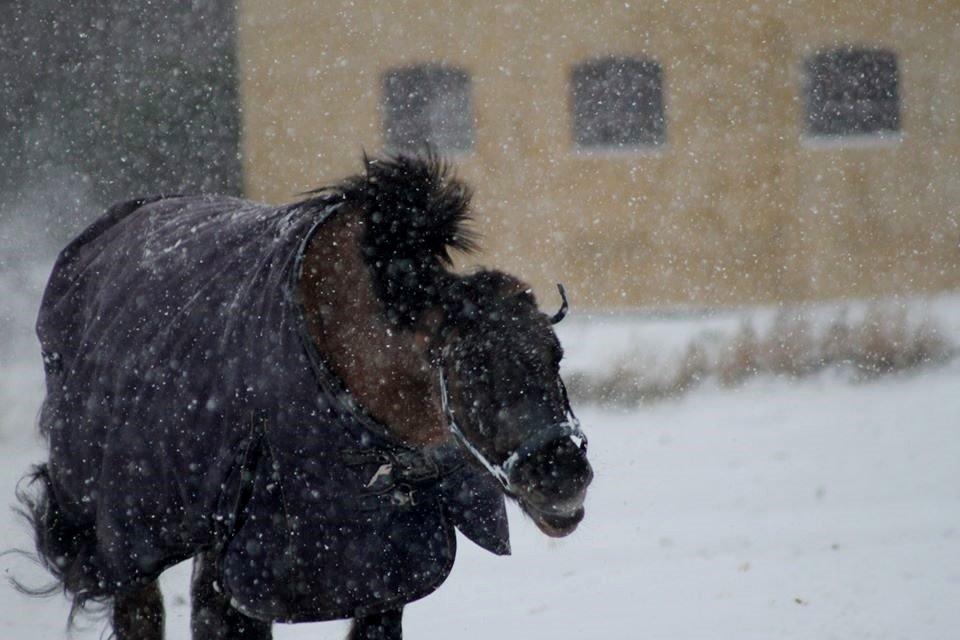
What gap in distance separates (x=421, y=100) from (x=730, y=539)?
766 cm

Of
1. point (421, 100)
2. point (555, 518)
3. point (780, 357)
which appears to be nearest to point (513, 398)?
point (555, 518)

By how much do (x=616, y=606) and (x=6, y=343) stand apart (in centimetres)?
720

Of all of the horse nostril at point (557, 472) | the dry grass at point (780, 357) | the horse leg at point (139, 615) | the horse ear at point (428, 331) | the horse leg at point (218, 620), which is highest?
the horse ear at point (428, 331)

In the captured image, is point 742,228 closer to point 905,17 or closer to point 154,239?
point 905,17

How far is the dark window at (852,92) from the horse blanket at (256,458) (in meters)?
10.4

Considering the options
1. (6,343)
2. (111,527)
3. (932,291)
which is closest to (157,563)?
(111,527)

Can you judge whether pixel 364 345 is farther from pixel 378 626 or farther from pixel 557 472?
pixel 378 626

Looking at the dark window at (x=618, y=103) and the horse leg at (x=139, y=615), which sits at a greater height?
the horse leg at (x=139, y=615)

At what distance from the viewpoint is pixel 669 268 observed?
Answer: 40.6 ft

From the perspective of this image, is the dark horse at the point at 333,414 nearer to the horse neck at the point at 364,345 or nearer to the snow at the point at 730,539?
the horse neck at the point at 364,345

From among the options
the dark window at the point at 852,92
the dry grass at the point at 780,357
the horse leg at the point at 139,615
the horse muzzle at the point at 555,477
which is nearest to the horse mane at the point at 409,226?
the horse muzzle at the point at 555,477

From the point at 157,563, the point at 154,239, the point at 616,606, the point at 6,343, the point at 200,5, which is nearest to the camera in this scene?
the point at 157,563

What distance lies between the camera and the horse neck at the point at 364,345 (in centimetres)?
262

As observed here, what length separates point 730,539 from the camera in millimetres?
5199
